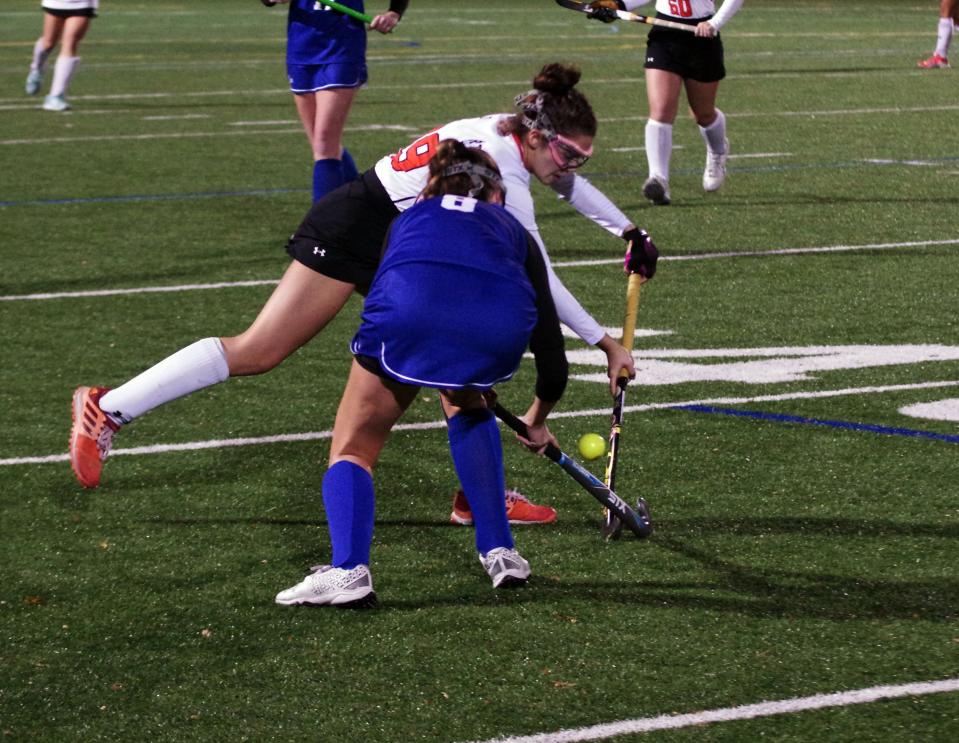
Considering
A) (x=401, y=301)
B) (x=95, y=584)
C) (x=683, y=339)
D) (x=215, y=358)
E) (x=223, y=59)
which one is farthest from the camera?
(x=223, y=59)

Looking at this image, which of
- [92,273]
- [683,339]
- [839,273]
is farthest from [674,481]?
[92,273]

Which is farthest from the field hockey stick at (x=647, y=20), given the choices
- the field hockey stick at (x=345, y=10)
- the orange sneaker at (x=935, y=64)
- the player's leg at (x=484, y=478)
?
the orange sneaker at (x=935, y=64)

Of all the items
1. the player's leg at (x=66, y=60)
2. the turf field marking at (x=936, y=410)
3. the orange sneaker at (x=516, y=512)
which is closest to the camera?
the orange sneaker at (x=516, y=512)

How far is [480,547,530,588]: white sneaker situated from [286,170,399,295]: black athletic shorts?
0.97 meters

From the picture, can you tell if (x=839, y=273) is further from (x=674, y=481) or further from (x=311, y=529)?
(x=311, y=529)

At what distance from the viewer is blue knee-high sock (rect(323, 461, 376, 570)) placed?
5035 millimetres

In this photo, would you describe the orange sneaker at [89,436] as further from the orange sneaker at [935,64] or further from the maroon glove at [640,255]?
the orange sneaker at [935,64]

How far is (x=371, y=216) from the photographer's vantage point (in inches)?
219

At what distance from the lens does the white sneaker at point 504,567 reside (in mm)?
5105

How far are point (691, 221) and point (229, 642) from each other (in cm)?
746

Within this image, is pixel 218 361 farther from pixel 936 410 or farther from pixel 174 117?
pixel 174 117

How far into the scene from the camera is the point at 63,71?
59.9ft

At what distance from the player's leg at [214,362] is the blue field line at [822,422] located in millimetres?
2130

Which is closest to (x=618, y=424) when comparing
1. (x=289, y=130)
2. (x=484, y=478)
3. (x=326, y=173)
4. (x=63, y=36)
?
(x=484, y=478)
